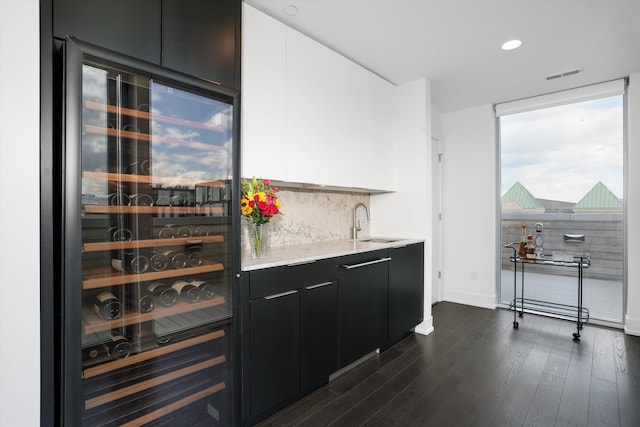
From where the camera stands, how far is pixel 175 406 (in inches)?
60.9

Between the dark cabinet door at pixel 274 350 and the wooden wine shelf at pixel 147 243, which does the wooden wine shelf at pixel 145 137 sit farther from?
the dark cabinet door at pixel 274 350

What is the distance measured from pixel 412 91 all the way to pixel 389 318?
2387 millimetres

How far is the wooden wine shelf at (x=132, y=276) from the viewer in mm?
1262

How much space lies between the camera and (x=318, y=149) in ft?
8.42

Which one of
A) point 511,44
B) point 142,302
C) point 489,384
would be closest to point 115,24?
point 142,302

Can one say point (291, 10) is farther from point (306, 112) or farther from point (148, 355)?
point (148, 355)

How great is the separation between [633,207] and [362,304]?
3141 millimetres

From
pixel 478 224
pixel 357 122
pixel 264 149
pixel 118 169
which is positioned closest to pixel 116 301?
pixel 118 169

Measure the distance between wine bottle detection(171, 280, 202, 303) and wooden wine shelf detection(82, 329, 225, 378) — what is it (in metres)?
0.20

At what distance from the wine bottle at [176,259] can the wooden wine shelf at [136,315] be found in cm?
20

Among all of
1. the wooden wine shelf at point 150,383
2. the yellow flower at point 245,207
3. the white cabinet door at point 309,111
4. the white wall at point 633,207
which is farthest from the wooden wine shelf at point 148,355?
the white wall at point 633,207

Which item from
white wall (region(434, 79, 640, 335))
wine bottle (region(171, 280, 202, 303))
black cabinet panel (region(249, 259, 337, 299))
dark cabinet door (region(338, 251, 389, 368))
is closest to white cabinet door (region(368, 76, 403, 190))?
dark cabinet door (region(338, 251, 389, 368))

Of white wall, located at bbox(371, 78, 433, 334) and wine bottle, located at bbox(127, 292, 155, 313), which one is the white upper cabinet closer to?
white wall, located at bbox(371, 78, 433, 334)

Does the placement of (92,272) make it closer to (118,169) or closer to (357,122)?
(118,169)
